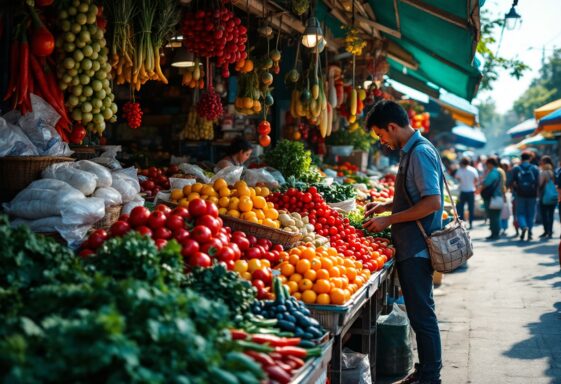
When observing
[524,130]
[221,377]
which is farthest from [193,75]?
[524,130]

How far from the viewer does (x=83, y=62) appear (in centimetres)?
484

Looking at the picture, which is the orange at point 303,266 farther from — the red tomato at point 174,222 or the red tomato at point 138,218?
the red tomato at point 138,218

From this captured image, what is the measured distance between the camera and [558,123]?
10859 millimetres

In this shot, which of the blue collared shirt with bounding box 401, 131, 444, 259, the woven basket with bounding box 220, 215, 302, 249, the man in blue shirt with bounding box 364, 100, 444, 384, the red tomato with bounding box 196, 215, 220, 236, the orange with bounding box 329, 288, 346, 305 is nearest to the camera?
the orange with bounding box 329, 288, 346, 305

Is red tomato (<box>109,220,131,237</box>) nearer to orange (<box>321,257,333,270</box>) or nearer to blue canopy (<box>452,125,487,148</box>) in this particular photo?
orange (<box>321,257,333,270</box>)

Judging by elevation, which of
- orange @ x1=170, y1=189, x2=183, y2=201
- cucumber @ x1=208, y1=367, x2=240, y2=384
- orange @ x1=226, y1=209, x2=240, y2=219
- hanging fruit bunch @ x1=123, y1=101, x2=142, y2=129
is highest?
hanging fruit bunch @ x1=123, y1=101, x2=142, y2=129

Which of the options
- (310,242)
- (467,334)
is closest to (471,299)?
(467,334)

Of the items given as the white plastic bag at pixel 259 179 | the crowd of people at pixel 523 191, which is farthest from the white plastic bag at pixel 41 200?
the crowd of people at pixel 523 191

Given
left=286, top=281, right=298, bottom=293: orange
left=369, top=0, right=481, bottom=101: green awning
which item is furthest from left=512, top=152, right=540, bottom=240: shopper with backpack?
left=286, top=281, right=298, bottom=293: orange

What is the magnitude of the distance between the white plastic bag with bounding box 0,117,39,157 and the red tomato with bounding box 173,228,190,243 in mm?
1519

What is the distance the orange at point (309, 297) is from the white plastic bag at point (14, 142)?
7.67ft

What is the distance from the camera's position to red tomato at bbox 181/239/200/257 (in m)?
3.48

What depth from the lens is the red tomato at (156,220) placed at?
367 cm

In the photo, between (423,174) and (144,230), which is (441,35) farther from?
(144,230)
